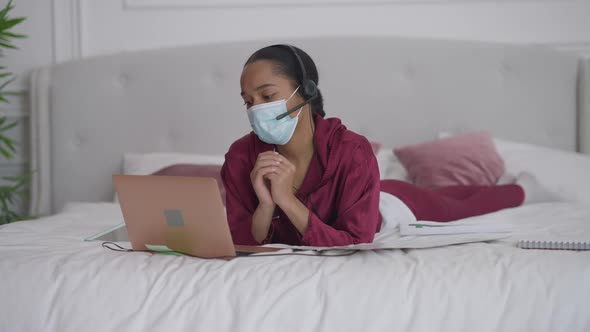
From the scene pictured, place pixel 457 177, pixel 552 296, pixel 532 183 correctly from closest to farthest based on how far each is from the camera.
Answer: pixel 552 296, pixel 532 183, pixel 457 177

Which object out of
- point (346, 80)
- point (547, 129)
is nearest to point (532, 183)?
point (547, 129)

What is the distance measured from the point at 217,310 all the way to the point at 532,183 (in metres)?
1.52

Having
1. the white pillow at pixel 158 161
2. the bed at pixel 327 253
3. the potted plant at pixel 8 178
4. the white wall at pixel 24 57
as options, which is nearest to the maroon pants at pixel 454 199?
the bed at pixel 327 253

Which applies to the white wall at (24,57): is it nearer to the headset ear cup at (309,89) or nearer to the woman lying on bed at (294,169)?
the woman lying on bed at (294,169)

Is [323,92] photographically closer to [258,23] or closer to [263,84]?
[258,23]

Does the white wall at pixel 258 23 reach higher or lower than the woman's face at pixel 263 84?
higher

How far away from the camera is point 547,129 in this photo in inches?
116

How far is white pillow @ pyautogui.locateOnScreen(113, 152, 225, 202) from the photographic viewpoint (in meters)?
2.76

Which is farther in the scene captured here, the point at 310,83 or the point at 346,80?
the point at 346,80

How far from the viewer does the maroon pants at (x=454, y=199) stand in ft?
6.63

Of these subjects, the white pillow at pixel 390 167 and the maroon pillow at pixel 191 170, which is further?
the white pillow at pixel 390 167

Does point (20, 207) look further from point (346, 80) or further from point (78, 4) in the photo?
point (346, 80)

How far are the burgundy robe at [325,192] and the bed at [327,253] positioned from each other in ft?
0.40

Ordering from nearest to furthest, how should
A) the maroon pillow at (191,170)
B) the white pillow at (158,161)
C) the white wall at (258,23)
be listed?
the maroon pillow at (191,170) < the white pillow at (158,161) < the white wall at (258,23)
